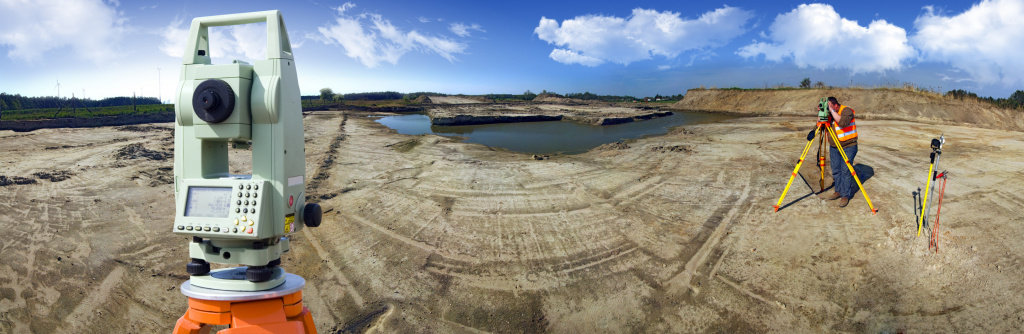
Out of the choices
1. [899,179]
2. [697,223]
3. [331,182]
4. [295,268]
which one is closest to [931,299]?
[697,223]

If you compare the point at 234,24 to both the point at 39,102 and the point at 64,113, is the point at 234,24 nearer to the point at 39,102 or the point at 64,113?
the point at 64,113

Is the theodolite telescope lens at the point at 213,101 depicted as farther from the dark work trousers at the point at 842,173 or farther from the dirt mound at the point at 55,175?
the dirt mound at the point at 55,175

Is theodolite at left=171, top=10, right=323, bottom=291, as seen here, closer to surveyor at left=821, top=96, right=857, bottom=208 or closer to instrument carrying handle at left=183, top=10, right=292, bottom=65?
instrument carrying handle at left=183, top=10, right=292, bottom=65

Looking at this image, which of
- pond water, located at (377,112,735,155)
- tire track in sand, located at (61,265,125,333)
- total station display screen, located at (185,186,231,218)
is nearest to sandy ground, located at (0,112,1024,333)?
tire track in sand, located at (61,265,125,333)

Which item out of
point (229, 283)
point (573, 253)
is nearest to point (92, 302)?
point (229, 283)

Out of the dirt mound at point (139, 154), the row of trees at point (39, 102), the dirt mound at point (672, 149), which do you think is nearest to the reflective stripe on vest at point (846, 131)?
the dirt mound at point (672, 149)

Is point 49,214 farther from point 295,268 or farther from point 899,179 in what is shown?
point 899,179
